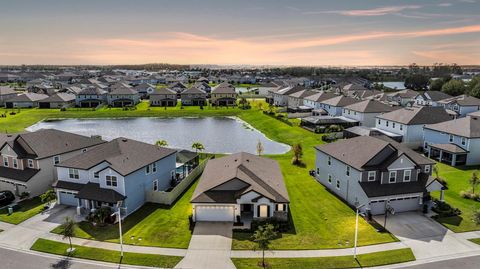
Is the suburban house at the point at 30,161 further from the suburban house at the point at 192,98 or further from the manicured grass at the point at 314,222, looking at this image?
the suburban house at the point at 192,98

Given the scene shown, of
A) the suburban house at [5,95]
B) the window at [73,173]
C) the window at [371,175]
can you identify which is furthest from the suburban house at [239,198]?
the suburban house at [5,95]

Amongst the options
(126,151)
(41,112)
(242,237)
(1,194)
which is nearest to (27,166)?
(1,194)

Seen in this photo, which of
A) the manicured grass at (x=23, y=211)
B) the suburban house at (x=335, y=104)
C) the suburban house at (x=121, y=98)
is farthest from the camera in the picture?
the suburban house at (x=121, y=98)

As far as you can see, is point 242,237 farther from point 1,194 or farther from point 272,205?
point 1,194

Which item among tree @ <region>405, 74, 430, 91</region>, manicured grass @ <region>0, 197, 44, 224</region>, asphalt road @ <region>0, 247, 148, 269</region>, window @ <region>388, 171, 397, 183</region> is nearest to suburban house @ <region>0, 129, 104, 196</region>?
manicured grass @ <region>0, 197, 44, 224</region>

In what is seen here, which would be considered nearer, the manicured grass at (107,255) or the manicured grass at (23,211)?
the manicured grass at (107,255)

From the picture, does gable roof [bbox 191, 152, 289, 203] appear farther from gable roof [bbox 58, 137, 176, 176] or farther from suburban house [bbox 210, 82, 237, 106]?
suburban house [bbox 210, 82, 237, 106]
